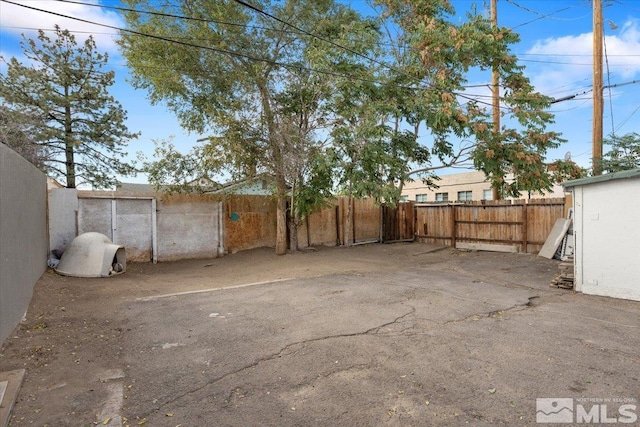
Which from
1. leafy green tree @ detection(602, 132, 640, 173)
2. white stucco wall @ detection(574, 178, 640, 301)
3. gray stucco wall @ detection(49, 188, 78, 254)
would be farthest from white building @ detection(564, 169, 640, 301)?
gray stucco wall @ detection(49, 188, 78, 254)

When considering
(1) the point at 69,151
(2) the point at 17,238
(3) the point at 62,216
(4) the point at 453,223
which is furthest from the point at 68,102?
(4) the point at 453,223

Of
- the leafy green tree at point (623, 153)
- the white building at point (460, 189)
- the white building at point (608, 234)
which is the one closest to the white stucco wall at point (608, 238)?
the white building at point (608, 234)

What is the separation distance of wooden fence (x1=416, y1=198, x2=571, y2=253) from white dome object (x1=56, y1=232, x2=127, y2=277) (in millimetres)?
10855

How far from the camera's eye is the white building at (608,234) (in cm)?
583

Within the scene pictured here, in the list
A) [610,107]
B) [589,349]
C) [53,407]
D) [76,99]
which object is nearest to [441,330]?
[589,349]

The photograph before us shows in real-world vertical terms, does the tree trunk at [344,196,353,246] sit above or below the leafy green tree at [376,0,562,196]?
below

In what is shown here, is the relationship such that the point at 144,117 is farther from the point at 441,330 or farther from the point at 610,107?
the point at 610,107

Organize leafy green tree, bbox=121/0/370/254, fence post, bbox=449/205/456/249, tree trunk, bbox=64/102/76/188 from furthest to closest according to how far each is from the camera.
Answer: fence post, bbox=449/205/456/249 → tree trunk, bbox=64/102/76/188 → leafy green tree, bbox=121/0/370/254

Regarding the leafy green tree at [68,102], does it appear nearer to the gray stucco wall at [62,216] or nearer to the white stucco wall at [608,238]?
the gray stucco wall at [62,216]

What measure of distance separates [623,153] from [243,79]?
12.3m

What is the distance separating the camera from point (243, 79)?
34.9ft

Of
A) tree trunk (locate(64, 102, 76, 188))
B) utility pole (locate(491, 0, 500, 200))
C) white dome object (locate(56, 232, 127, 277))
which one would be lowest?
white dome object (locate(56, 232, 127, 277))

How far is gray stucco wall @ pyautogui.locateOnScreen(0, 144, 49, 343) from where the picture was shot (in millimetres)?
3982

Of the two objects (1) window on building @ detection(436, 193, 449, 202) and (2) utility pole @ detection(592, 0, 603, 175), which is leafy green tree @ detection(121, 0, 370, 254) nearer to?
(2) utility pole @ detection(592, 0, 603, 175)
